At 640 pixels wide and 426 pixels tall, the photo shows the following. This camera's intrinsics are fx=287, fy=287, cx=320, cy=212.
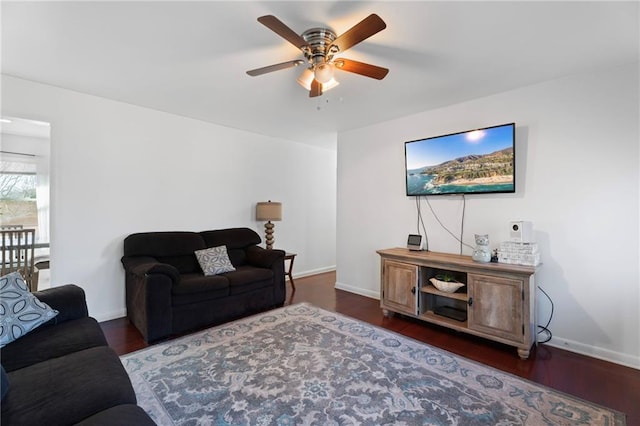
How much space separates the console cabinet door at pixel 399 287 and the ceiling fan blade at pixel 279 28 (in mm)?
2419

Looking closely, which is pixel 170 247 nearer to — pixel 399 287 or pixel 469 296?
pixel 399 287

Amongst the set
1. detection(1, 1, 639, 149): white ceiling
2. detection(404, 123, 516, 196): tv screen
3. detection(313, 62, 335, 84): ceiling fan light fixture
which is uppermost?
detection(1, 1, 639, 149): white ceiling

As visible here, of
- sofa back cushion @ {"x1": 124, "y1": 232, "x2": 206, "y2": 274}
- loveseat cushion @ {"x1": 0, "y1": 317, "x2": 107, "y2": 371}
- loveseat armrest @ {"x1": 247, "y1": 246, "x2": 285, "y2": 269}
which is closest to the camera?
loveseat cushion @ {"x1": 0, "y1": 317, "x2": 107, "y2": 371}

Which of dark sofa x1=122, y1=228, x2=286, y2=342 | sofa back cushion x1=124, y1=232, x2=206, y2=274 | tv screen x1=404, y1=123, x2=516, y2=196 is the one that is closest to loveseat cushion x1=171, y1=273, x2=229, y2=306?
dark sofa x1=122, y1=228, x2=286, y2=342

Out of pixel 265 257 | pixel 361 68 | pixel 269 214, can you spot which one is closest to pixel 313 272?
pixel 269 214

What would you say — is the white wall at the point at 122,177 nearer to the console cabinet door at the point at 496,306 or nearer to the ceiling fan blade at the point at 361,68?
the ceiling fan blade at the point at 361,68

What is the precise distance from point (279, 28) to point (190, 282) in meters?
2.45

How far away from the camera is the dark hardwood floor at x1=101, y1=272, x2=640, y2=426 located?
1.95 m

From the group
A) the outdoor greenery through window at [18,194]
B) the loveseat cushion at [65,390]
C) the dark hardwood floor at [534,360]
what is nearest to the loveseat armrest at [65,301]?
the loveseat cushion at [65,390]

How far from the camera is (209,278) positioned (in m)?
3.09

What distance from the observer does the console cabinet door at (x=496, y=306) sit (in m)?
2.45

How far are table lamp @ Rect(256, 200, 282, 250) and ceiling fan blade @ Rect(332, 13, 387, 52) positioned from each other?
2.86 m

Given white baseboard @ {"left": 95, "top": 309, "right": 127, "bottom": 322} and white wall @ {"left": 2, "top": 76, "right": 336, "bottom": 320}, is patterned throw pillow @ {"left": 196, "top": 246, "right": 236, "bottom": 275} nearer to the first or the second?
white wall @ {"left": 2, "top": 76, "right": 336, "bottom": 320}

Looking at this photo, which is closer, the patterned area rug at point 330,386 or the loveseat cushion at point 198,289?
the patterned area rug at point 330,386
